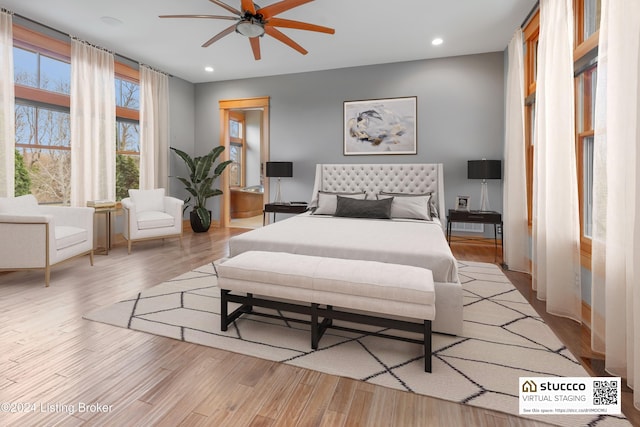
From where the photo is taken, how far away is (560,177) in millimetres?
2707

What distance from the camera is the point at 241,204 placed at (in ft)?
27.3

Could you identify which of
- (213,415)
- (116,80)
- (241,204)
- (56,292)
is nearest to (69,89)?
(116,80)

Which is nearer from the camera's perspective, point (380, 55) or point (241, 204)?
point (380, 55)

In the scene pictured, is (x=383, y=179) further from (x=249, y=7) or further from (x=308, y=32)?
(x=249, y=7)

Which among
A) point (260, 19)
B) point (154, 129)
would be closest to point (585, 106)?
point (260, 19)

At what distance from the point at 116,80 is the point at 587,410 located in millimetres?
6898

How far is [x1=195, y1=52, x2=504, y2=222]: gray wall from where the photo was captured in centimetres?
527

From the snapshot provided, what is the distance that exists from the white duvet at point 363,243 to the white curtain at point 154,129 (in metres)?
3.69

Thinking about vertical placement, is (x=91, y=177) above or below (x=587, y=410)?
above

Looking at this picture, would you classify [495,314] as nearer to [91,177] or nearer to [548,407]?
[548,407]

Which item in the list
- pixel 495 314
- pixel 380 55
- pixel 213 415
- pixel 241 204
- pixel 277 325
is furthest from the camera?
pixel 241 204

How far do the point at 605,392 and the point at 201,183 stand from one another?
6.34 metres

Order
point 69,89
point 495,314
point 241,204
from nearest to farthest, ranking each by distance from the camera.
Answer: point 495,314, point 69,89, point 241,204

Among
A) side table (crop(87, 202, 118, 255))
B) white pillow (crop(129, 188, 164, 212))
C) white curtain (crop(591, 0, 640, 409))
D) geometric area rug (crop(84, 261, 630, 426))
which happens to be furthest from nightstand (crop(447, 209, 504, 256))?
side table (crop(87, 202, 118, 255))
